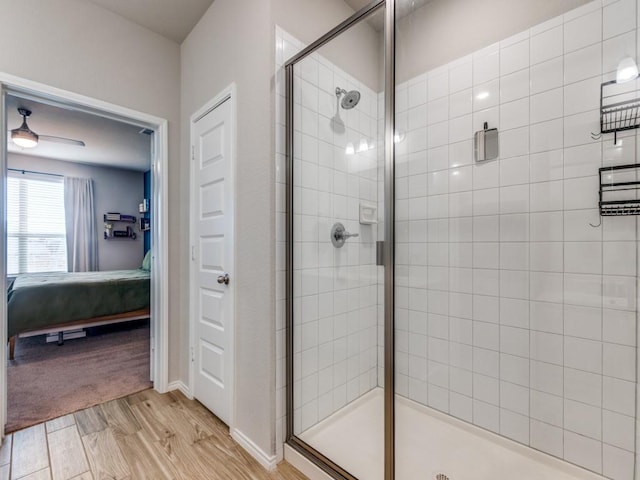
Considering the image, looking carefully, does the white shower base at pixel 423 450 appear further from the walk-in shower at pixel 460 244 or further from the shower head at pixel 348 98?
the shower head at pixel 348 98

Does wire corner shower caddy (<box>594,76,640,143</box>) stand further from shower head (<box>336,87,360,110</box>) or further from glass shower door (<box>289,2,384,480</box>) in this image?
shower head (<box>336,87,360,110</box>)

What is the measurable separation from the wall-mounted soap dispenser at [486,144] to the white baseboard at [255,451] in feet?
6.48

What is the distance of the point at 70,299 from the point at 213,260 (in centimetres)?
257

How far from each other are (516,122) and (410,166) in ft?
1.89

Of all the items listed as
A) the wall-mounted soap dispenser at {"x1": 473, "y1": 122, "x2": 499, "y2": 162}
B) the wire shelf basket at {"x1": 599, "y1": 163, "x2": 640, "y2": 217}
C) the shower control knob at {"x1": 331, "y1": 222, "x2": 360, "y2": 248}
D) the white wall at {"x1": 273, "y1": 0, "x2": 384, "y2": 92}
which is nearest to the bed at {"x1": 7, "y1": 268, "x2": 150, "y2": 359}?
the shower control knob at {"x1": 331, "y1": 222, "x2": 360, "y2": 248}

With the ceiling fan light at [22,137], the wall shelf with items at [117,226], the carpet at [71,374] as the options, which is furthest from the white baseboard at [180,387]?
the wall shelf with items at [117,226]

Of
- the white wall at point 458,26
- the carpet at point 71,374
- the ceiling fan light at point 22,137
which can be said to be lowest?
the carpet at point 71,374

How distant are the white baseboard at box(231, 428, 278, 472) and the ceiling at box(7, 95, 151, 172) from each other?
3.23m

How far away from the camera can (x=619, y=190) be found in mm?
1301

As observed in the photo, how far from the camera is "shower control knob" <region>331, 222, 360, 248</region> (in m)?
1.82

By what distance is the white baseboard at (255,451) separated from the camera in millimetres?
1512

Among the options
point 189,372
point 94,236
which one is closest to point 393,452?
point 189,372

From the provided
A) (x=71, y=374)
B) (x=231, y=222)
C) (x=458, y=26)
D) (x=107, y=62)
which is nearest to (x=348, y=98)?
(x=458, y=26)

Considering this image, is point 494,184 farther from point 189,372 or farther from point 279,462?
point 189,372
